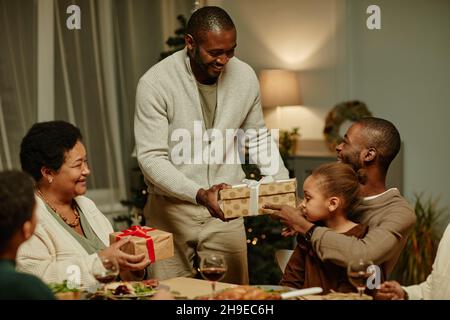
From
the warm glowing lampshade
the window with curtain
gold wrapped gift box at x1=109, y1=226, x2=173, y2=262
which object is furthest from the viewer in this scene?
the warm glowing lampshade

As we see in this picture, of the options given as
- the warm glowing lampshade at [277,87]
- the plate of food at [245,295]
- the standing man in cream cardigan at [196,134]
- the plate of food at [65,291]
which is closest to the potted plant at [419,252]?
the warm glowing lampshade at [277,87]

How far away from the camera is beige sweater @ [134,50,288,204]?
338 centimetres

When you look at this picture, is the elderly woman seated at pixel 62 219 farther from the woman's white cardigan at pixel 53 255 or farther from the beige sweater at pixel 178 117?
the beige sweater at pixel 178 117

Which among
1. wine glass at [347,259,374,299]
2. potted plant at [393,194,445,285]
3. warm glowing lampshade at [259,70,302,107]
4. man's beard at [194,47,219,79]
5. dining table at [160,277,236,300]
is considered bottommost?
potted plant at [393,194,445,285]

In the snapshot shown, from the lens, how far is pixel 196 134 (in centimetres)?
345

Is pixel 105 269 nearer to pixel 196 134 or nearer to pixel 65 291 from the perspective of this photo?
pixel 65 291

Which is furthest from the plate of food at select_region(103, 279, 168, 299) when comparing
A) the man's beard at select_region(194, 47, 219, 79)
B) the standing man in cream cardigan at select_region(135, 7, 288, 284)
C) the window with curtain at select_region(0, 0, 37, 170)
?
the window with curtain at select_region(0, 0, 37, 170)

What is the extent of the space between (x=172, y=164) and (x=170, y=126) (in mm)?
170

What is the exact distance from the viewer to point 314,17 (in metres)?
5.88

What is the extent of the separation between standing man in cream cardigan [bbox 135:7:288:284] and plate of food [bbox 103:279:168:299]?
68cm

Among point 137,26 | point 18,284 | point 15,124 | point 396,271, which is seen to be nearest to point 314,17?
point 137,26

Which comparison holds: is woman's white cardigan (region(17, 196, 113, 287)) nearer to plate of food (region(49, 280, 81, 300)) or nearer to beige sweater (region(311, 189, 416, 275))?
plate of food (region(49, 280, 81, 300))

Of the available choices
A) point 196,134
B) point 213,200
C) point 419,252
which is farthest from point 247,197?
point 419,252

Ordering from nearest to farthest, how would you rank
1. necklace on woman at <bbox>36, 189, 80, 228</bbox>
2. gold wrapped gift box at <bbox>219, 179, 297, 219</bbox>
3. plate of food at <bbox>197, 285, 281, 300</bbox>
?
plate of food at <bbox>197, 285, 281, 300</bbox>, necklace on woman at <bbox>36, 189, 80, 228</bbox>, gold wrapped gift box at <bbox>219, 179, 297, 219</bbox>
